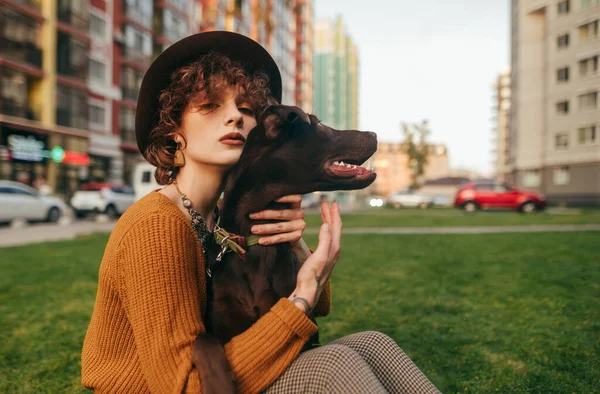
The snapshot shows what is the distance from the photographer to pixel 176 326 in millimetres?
1277

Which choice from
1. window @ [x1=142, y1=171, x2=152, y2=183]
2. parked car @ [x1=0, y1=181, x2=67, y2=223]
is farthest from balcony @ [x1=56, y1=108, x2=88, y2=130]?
window @ [x1=142, y1=171, x2=152, y2=183]

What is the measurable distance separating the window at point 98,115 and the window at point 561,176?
32.9m

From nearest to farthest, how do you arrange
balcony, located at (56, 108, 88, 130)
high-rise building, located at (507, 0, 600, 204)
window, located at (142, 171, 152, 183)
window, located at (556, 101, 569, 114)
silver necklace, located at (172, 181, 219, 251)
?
silver necklace, located at (172, 181, 219, 251) → window, located at (142, 171, 152, 183) → balcony, located at (56, 108, 88, 130) → high-rise building, located at (507, 0, 600, 204) → window, located at (556, 101, 569, 114)

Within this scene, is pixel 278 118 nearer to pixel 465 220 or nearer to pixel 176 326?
pixel 176 326

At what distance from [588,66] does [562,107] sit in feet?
11.6

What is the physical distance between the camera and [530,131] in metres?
41.1

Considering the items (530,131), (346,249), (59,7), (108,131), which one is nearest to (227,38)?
(346,249)

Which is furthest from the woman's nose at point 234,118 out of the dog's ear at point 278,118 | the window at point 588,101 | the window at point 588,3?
the window at point 588,3

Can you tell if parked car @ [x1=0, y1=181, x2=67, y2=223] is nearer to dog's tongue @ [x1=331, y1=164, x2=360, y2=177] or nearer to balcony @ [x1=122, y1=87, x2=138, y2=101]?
balcony @ [x1=122, y1=87, x2=138, y2=101]

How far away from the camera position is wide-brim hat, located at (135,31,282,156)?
1.63 meters

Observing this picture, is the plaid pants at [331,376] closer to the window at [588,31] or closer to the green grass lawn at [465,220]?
the green grass lawn at [465,220]

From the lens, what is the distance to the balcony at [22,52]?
69.0 feet

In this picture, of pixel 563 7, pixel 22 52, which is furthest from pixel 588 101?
pixel 22 52

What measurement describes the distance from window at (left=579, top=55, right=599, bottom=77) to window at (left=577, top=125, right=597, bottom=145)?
156 inches
